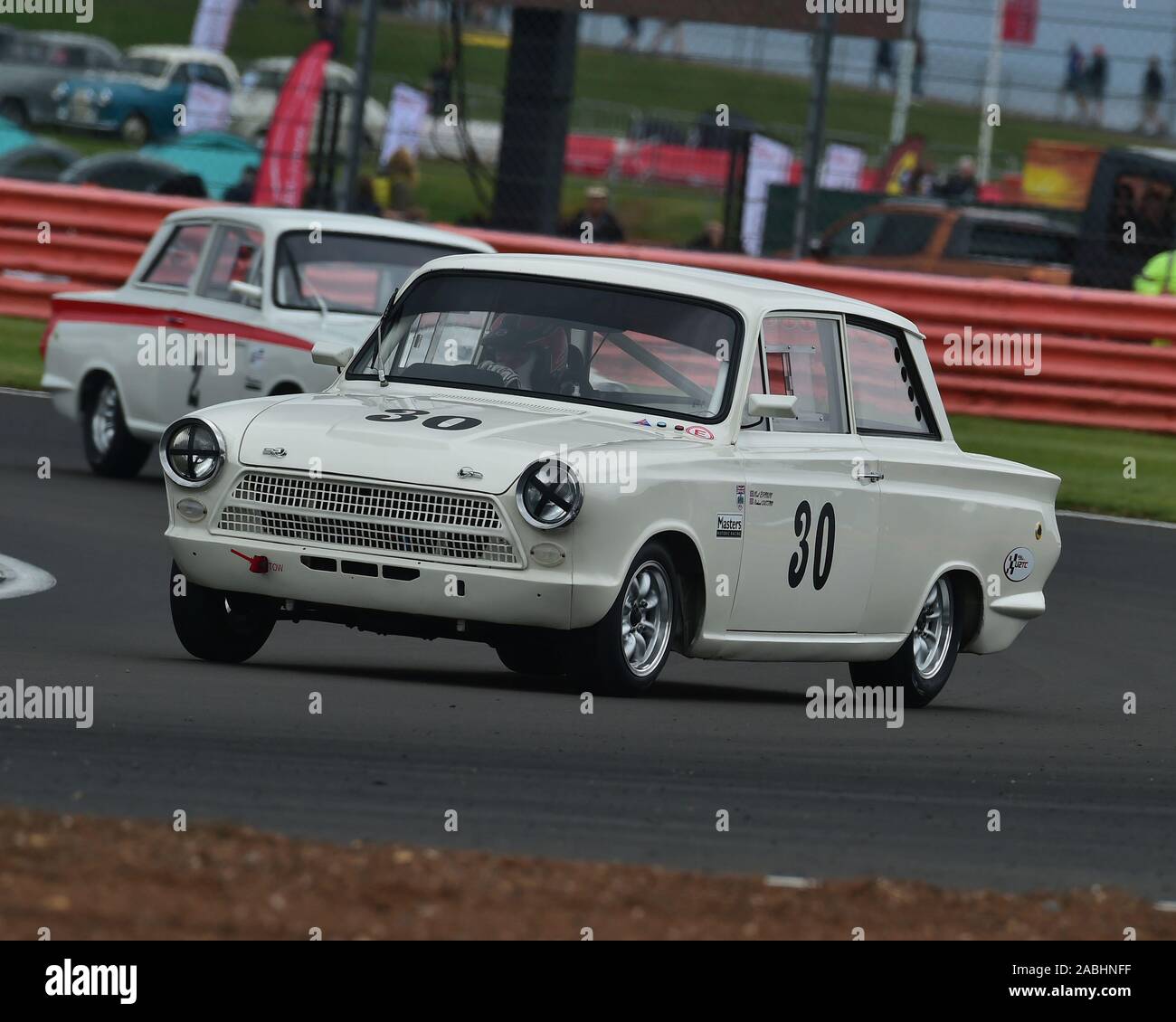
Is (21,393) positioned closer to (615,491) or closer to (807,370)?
(807,370)

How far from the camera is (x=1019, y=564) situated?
33.3 feet

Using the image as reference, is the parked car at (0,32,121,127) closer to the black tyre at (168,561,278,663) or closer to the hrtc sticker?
the hrtc sticker

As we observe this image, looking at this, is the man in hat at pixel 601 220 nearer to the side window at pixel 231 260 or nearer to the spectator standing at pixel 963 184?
the side window at pixel 231 260

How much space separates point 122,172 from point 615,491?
65.4ft

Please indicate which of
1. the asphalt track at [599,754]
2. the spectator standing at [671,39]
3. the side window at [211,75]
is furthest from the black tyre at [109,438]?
the side window at [211,75]

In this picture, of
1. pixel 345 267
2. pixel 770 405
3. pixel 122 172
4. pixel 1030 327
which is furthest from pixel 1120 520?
pixel 122 172

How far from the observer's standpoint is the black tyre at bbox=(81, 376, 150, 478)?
14.6 metres

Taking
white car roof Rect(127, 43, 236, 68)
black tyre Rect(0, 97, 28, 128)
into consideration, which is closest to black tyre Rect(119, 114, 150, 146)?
black tyre Rect(0, 97, 28, 128)

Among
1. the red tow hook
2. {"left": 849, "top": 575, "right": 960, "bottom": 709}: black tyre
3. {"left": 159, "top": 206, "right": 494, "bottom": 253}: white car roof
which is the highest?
{"left": 159, "top": 206, "right": 494, "bottom": 253}: white car roof

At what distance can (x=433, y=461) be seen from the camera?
801cm

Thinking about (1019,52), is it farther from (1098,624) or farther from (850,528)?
(850,528)

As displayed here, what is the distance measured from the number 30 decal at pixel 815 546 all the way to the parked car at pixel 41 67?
34232 millimetres

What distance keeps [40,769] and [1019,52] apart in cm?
1677

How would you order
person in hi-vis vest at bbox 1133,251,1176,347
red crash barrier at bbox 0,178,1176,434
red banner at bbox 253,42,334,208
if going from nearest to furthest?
red crash barrier at bbox 0,178,1176,434
person in hi-vis vest at bbox 1133,251,1176,347
red banner at bbox 253,42,334,208
